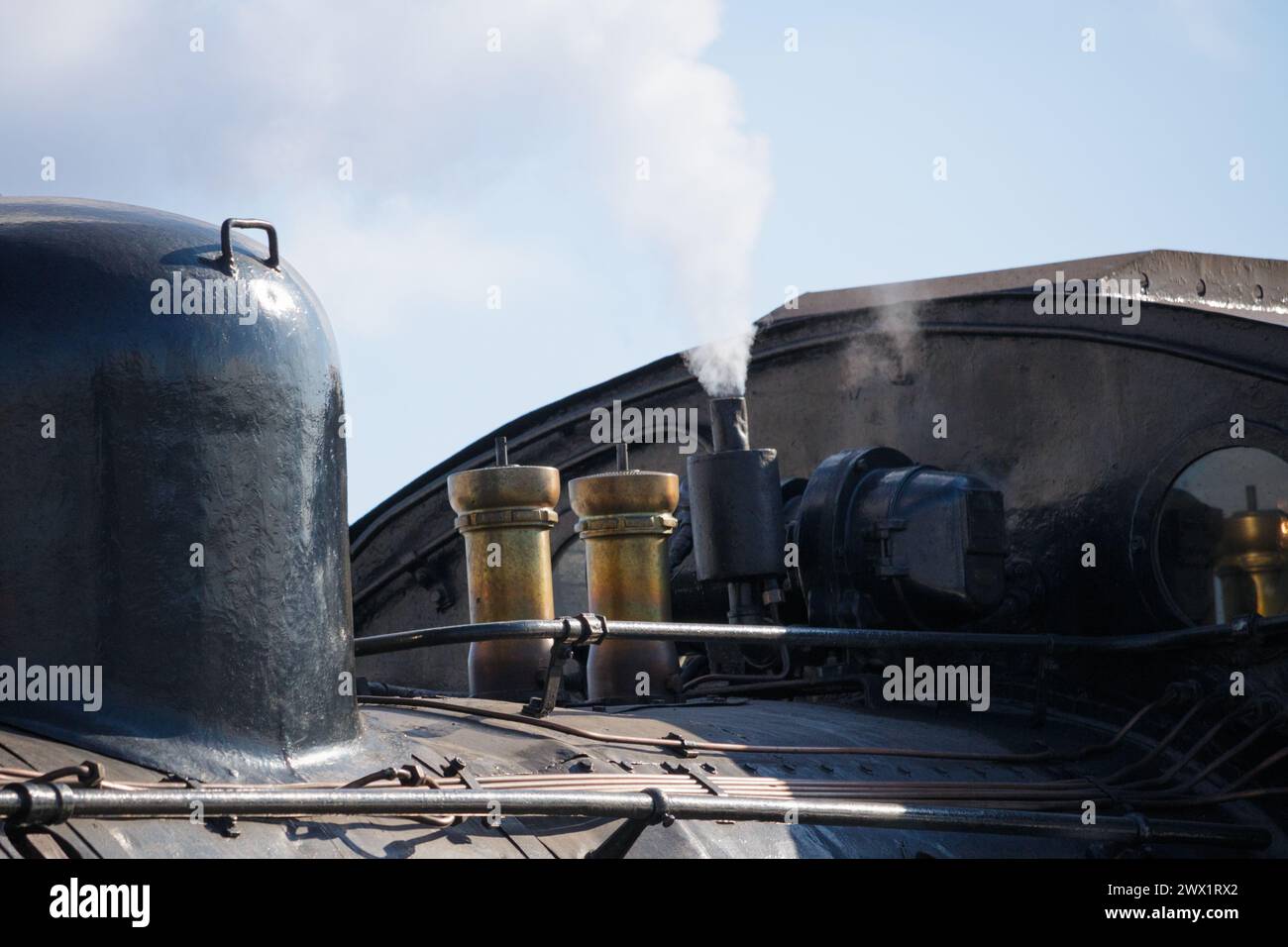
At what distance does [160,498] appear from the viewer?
11.9 ft

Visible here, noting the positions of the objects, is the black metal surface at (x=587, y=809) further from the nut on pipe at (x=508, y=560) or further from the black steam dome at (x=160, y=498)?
the nut on pipe at (x=508, y=560)

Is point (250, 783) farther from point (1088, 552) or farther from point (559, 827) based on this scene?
point (1088, 552)

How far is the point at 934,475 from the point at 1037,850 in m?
1.64

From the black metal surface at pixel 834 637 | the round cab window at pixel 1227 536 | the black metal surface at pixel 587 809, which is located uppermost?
the round cab window at pixel 1227 536

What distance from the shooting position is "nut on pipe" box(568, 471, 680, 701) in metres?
5.77

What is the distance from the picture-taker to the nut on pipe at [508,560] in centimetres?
543

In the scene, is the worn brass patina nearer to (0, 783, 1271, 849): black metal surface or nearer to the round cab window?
the round cab window

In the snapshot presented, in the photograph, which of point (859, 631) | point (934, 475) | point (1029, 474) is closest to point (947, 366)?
point (1029, 474)


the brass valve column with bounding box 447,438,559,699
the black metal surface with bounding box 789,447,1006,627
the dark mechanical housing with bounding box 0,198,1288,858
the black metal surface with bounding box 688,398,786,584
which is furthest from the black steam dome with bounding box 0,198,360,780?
the black metal surface with bounding box 789,447,1006,627

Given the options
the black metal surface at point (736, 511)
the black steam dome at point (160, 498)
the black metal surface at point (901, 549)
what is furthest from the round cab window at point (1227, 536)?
the black steam dome at point (160, 498)

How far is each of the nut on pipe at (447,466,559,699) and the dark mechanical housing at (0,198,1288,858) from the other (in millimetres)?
13

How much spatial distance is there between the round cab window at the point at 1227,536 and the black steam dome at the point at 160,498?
11.9ft

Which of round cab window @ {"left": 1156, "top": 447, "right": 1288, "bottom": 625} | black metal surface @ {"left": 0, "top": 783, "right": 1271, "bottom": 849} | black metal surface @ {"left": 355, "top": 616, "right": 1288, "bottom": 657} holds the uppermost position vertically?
round cab window @ {"left": 1156, "top": 447, "right": 1288, "bottom": 625}
